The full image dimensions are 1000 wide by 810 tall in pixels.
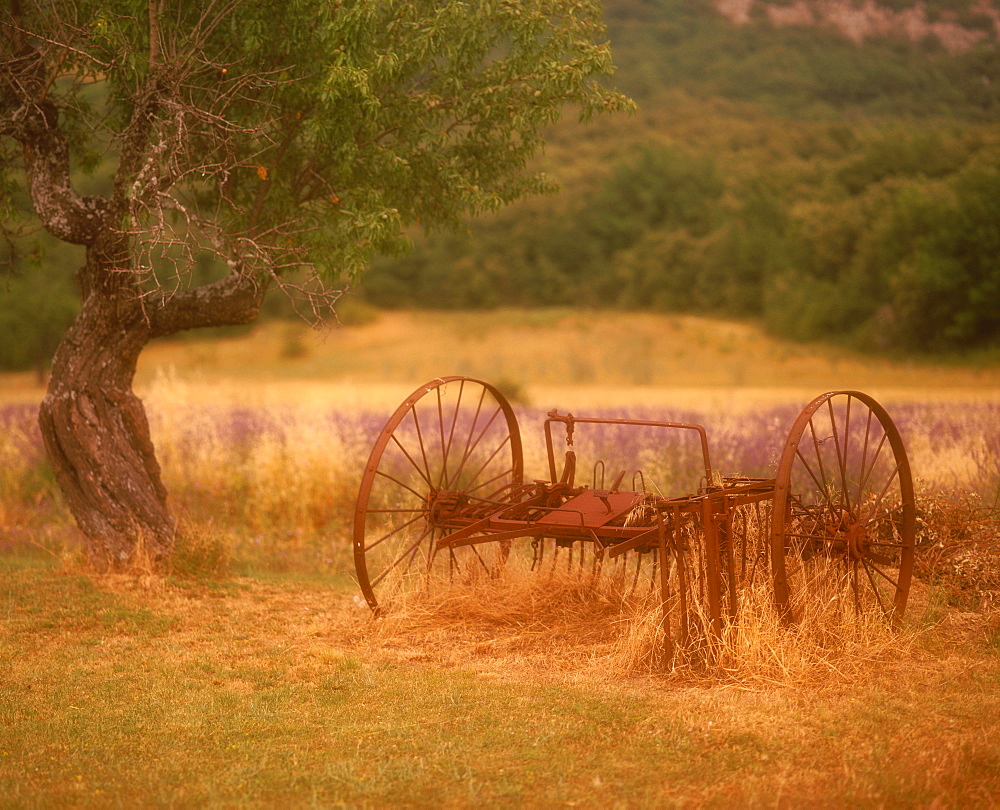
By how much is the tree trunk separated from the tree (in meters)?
0.01

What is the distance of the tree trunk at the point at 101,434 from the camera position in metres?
7.70

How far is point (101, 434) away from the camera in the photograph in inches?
306

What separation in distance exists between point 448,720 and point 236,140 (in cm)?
496

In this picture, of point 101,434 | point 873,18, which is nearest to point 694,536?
point 101,434

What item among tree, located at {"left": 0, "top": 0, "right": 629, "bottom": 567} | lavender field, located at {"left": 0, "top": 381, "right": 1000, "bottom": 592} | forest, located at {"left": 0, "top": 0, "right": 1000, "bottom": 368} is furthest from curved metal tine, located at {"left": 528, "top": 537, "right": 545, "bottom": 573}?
forest, located at {"left": 0, "top": 0, "right": 1000, "bottom": 368}

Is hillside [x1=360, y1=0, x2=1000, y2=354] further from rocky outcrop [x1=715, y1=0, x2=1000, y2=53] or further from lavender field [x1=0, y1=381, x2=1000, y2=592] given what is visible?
lavender field [x1=0, y1=381, x2=1000, y2=592]

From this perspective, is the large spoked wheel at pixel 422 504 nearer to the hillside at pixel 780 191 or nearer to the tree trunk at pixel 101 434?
the tree trunk at pixel 101 434

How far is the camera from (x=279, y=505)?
10641 mm

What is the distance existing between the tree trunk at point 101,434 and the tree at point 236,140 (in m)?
0.01

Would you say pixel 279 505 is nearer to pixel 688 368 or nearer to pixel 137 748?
pixel 137 748

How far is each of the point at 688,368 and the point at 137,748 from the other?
33582 millimetres

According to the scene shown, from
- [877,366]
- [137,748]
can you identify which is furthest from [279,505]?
[877,366]

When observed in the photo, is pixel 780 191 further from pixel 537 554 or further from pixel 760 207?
pixel 537 554

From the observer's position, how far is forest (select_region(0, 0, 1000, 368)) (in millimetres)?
30938
